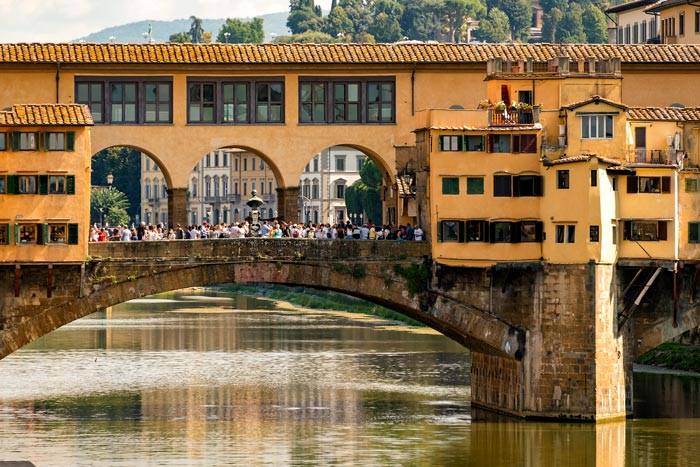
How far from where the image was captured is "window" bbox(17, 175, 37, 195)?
6625cm

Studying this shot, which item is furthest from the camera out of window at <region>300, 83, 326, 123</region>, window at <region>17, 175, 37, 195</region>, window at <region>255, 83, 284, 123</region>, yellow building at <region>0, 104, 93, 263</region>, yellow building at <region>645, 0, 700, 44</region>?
yellow building at <region>645, 0, 700, 44</region>

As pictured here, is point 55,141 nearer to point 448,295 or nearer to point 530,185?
point 448,295

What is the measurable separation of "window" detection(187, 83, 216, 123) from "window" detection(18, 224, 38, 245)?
8.67 meters

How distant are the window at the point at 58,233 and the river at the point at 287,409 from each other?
6.23 meters

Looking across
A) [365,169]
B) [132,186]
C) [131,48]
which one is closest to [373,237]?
[131,48]

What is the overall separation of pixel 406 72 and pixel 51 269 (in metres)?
15.3

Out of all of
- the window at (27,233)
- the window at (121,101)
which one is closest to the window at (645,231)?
the window at (121,101)

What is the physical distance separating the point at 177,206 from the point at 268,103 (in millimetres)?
4965

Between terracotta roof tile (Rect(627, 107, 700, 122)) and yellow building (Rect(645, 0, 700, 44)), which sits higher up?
yellow building (Rect(645, 0, 700, 44))

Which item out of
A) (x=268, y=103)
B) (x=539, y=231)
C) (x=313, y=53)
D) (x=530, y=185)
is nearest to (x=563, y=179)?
(x=530, y=185)

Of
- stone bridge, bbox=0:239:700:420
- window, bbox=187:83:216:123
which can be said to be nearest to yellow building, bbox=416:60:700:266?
stone bridge, bbox=0:239:700:420

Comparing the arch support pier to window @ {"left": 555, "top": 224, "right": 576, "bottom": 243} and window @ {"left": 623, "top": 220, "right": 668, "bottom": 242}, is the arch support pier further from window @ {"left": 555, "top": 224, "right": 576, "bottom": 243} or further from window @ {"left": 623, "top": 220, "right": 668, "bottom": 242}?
window @ {"left": 623, "top": 220, "right": 668, "bottom": 242}

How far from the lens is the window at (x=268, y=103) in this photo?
239ft

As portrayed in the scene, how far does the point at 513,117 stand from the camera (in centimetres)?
6938
